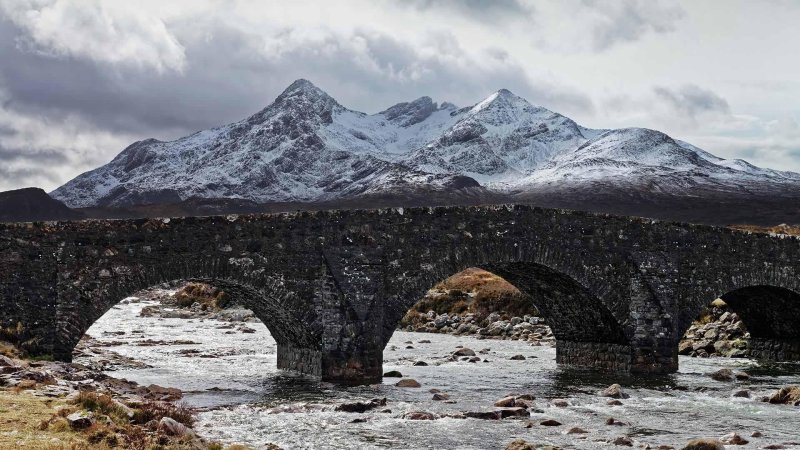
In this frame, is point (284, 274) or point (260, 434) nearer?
point (260, 434)

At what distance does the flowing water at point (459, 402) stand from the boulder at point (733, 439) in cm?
18

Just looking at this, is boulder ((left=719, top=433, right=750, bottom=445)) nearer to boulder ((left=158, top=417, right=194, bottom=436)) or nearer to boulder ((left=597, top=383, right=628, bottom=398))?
boulder ((left=597, top=383, right=628, bottom=398))

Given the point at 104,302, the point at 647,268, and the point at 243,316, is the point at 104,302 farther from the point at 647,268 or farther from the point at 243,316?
the point at 243,316

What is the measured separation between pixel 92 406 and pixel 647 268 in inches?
807

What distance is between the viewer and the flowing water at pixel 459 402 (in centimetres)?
1744

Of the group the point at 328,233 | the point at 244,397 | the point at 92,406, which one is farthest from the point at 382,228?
the point at 92,406

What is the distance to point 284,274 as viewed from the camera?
24.2 metres

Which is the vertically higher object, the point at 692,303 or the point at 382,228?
the point at 382,228

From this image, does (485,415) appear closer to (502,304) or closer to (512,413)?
(512,413)

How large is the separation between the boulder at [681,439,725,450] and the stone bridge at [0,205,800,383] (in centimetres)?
1074

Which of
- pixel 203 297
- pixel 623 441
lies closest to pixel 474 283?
pixel 203 297

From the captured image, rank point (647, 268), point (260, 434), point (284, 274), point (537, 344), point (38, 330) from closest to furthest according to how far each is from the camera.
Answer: point (260, 434), point (38, 330), point (284, 274), point (647, 268), point (537, 344)

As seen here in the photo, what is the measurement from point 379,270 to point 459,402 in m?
4.83

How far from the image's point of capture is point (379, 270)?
25188mm
